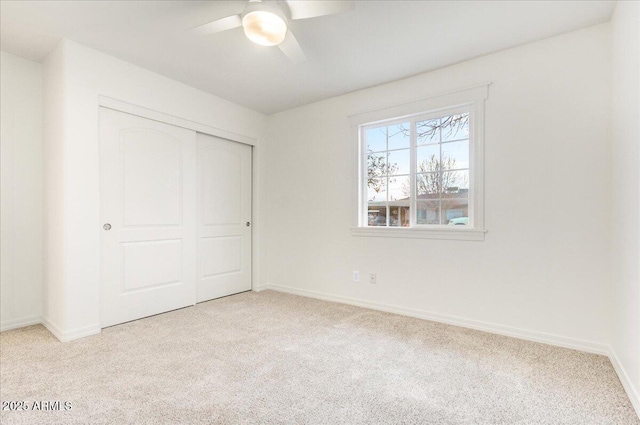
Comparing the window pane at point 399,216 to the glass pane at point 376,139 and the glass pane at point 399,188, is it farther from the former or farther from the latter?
the glass pane at point 376,139

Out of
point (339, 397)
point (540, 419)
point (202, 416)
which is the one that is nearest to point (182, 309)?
point (202, 416)

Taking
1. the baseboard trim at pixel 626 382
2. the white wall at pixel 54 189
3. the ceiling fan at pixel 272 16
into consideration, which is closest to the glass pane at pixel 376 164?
the ceiling fan at pixel 272 16

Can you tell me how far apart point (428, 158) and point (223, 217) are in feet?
8.15

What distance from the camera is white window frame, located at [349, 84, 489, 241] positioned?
2.81 m

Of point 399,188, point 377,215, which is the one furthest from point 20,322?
point 399,188

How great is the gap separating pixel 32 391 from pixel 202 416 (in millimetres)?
1061

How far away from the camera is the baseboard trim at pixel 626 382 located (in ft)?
5.44

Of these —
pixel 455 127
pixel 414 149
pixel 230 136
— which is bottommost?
pixel 414 149

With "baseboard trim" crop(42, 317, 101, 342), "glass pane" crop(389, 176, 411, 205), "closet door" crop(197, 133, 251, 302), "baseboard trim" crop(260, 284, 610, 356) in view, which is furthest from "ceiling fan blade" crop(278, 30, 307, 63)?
"baseboard trim" crop(42, 317, 101, 342)

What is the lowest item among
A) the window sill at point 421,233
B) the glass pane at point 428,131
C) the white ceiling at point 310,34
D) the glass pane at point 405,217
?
the window sill at point 421,233

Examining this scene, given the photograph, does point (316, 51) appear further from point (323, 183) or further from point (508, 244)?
point (508, 244)

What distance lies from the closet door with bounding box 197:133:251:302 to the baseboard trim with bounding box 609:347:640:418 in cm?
363

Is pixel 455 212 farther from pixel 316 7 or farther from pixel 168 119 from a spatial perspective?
pixel 168 119

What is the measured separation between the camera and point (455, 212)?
301 cm
